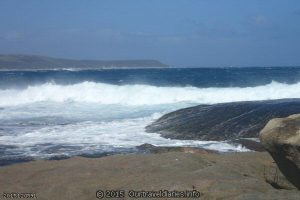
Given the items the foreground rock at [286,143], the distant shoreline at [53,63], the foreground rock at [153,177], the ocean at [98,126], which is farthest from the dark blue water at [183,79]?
the distant shoreline at [53,63]

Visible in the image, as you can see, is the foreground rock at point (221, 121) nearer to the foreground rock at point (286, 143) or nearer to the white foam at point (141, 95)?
the foreground rock at point (286, 143)

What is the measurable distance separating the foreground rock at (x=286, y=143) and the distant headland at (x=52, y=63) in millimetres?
166232

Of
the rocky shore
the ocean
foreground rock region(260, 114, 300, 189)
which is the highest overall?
foreground rock region(260, 114, 300, 189)

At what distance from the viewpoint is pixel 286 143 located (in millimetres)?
4836

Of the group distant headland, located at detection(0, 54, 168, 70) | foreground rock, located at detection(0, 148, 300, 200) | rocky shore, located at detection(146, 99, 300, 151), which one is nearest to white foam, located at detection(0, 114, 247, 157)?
rocky shore, located at detection(146, 99, 300, 151)

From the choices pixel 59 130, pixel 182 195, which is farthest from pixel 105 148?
pixel 182 195

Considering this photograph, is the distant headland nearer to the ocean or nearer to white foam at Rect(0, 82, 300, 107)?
white foam at Rect(0, 82, 300, 107)

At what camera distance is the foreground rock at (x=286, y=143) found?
4805 millimetres

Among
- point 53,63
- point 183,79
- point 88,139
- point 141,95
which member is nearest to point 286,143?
point 88,139

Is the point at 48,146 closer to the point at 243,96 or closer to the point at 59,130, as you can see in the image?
the point at 59,130

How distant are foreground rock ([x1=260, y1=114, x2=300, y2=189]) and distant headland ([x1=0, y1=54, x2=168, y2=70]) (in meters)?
166

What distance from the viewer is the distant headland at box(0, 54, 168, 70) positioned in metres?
167

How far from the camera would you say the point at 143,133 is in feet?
51.1

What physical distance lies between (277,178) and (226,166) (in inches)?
24.9
